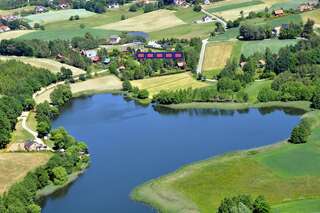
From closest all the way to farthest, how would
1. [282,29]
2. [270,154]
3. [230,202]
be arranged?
1. [230,202]
2. [270,154]
3. [282,29]

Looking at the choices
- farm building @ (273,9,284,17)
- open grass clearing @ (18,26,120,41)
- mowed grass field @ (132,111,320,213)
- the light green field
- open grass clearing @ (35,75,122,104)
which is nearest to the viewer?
mowed grass field @ (132,111,320,213)

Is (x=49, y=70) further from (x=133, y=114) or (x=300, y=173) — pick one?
(x=300, y=173)

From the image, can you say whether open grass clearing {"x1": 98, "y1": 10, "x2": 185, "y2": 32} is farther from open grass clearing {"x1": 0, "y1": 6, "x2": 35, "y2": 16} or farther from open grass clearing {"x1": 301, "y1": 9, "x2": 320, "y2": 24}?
open grass clearing {"x1": 0, "y1": 6, "x2": 35, "y2": 16}

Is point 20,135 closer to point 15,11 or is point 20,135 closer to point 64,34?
point 64,34

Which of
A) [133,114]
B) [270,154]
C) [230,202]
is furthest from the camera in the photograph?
[133,114]

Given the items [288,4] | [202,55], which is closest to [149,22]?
[288,4]

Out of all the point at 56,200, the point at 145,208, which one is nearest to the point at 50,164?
the point at 56,200

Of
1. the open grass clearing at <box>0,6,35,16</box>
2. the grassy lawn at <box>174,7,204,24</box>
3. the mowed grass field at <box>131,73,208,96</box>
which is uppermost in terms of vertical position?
the open grass clearing at <box>0,6,35,16</box>

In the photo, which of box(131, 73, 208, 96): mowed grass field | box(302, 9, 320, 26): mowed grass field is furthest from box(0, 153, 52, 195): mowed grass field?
box(302, 9, 320, 26): mowed grass field
